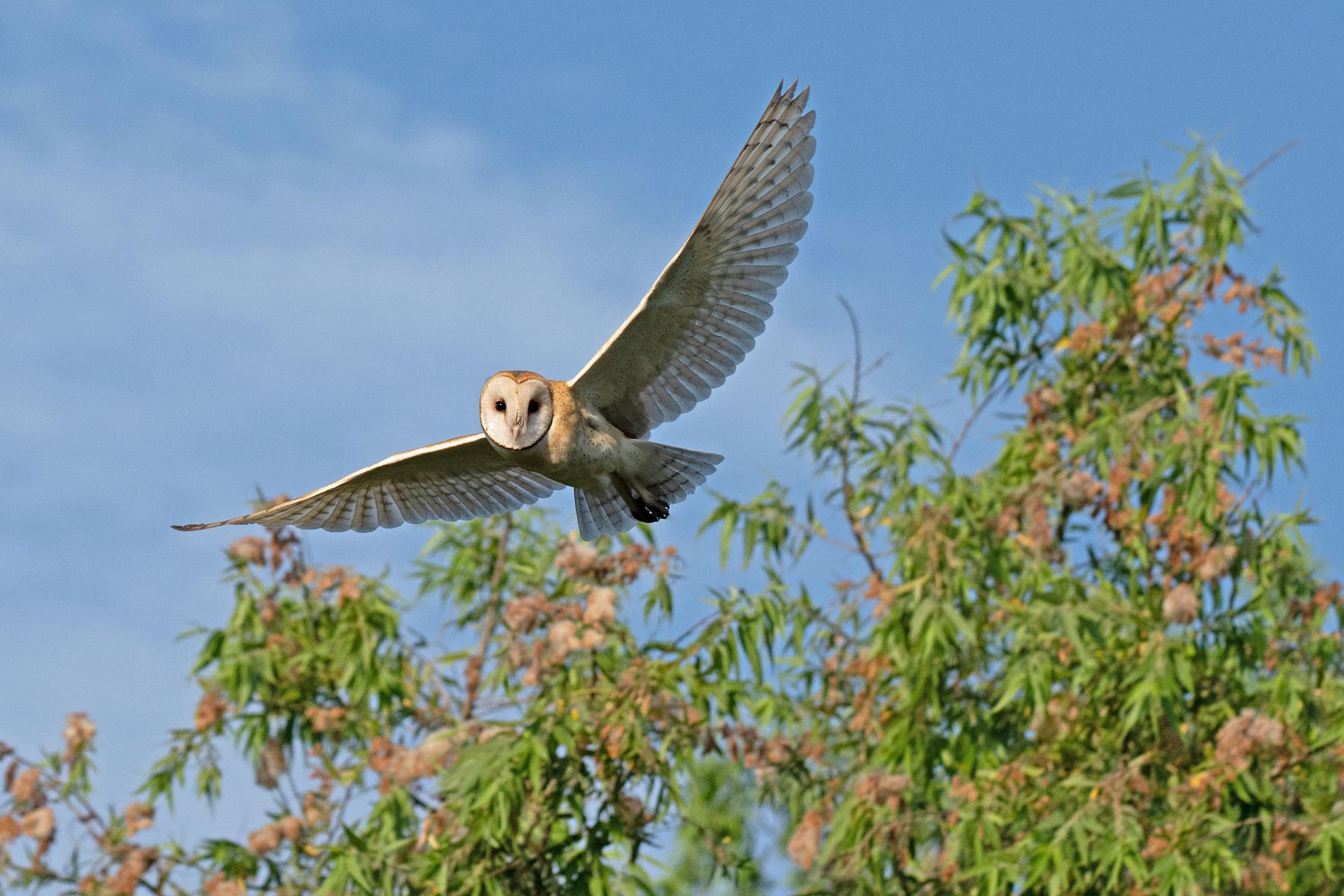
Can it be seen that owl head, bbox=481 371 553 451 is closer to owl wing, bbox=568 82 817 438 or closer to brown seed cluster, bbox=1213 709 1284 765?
owl wing, bbox=568 82 817 438

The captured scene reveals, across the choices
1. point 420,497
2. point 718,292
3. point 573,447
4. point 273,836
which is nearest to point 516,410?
point 573,447

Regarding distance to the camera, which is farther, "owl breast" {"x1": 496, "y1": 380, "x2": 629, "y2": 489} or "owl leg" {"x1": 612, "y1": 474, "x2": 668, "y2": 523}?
"owl leg" {"x1": 612, "y1": 474, "x2": 668, "y2": 523}

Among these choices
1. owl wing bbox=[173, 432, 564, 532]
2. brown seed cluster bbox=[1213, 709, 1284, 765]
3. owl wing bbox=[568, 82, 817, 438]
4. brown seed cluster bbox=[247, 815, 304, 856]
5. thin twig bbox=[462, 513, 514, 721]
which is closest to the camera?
owl wing bbox=[568, 82, 817, 438]

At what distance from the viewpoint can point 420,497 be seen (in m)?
5.61

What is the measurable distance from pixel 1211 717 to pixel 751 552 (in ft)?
7.31

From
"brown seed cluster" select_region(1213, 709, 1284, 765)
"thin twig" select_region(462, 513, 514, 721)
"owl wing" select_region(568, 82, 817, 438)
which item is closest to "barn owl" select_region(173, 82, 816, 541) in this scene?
"owl wing" select_region(568, 82, 817, 438)

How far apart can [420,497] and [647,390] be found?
1141 millimetres

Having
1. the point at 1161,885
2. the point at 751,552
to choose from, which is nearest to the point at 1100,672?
the point at 1161,885

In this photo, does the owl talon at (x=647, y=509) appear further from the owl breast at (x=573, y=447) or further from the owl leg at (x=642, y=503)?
the owl breast at (x=573, y=447)

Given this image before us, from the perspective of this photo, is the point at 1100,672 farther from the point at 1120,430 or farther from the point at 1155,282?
the point at 1155,282

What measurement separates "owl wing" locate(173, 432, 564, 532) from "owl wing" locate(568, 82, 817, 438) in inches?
28.1

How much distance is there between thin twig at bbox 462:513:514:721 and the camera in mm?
7250

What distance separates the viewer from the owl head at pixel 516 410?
176 inches

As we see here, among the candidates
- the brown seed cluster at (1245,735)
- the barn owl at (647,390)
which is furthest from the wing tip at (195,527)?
the brown seed cluster at (1245,735)
